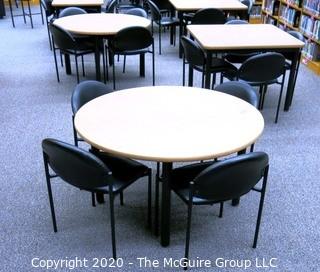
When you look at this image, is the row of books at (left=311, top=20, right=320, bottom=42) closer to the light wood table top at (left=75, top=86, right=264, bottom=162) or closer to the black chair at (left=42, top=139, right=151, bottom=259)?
the light wood table top at (left=75, top=86, right=264, bottom=162)

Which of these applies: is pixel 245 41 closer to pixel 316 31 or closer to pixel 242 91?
pixel 242 91

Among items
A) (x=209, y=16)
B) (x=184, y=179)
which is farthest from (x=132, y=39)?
(x=184, y=179)

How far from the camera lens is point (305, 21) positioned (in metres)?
5.41

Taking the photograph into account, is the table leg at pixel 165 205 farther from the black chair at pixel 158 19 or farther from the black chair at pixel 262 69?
the black chair at pixel 158 19

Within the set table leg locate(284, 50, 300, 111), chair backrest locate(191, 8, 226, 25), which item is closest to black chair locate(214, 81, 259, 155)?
table leg locate(284, 50, 300, 111)

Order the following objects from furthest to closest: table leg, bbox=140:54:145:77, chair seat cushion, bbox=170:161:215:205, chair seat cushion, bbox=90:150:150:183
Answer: table leg, bbox=140:54:145:77, chair seat cushion, bbox=90:150:150:183, chair seat cushion, bbox=170:161:215:205

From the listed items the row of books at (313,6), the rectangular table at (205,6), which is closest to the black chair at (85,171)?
the rectangular table at (205,6)

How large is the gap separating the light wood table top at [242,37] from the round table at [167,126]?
1165 mm

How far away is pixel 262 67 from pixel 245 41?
41cm

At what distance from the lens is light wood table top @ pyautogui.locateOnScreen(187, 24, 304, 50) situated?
3.44 meters

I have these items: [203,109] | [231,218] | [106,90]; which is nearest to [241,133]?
[203,109]

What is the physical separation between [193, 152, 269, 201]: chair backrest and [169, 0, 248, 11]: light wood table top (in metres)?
3.81

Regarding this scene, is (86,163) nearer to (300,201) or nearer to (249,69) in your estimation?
(300,201)

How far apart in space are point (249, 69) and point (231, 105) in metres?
1.11
